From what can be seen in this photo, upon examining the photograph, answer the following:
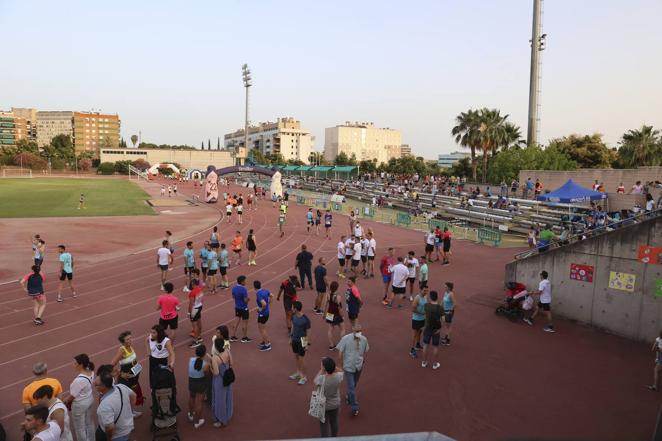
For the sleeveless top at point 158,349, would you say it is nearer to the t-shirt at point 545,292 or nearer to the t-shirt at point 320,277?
the t-shirt at point 320,277

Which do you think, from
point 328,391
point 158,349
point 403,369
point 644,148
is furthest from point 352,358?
point 644,148

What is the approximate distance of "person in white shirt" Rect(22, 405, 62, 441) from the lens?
4.68 meters

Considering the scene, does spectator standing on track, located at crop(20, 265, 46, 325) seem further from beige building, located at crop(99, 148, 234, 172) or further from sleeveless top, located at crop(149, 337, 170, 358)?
beige building, located at crop(99, 148, 234, 172)

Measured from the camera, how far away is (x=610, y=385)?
880 cm

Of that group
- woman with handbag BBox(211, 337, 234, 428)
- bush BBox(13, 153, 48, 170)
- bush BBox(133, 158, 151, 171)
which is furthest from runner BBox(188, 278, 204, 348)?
bush BBox(133, 158, 151, 171)

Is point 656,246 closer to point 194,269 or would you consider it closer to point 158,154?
point 194,269

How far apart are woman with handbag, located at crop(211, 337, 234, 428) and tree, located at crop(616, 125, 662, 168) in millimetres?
44429

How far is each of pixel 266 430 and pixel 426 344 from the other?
3905mm

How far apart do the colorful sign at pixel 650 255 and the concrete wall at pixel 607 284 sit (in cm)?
10

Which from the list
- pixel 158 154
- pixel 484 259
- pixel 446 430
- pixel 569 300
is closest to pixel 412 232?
pixel 484 259

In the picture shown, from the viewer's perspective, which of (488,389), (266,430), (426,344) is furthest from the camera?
(426,344)

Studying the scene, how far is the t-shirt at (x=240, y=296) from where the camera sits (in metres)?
9.98

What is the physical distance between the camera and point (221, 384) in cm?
698

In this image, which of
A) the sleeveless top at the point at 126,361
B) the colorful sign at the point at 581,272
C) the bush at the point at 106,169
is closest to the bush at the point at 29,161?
the bush at the point at 106,169
